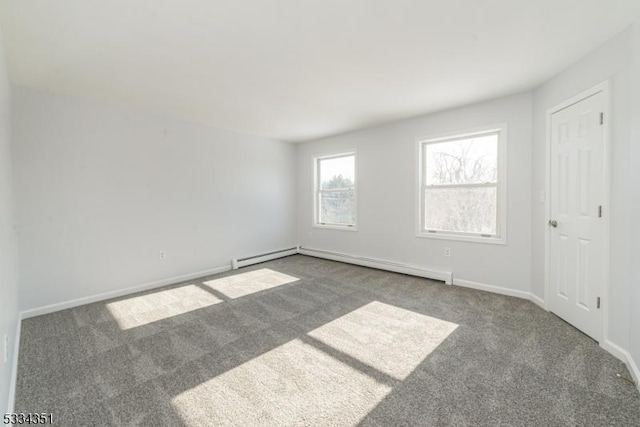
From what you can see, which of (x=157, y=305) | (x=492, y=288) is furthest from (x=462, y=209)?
(x=157, y=305)

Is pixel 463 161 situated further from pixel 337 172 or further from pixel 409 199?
pixel 337 172

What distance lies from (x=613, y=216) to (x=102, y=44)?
169 inches

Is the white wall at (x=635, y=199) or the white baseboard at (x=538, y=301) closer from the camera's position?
the white wall at (x=635, y=199)

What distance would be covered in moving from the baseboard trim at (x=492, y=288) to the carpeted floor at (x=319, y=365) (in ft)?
0.48

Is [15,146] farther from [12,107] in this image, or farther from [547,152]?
[547,152]

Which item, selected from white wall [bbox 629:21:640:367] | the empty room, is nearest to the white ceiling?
the empty room

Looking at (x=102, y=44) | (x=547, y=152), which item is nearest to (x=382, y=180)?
(x=547, y=152)

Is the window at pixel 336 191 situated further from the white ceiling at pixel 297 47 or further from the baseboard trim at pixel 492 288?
the baseboard trim at pixel 492 288

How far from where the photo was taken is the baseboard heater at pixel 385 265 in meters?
3.87

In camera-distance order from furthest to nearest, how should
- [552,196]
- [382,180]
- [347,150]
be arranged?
[347,150] < [382,180] < [552,196]

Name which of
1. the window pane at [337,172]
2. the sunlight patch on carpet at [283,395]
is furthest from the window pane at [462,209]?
the sunlight patch on carpet at [283,395]

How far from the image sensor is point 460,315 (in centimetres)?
282

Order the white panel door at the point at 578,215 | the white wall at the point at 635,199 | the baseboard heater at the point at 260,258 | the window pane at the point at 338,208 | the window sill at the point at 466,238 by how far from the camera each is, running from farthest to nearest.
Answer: the window pane at the point at 338,208, the baseboard heater at the point at 260,258, the window sill at the point at 466,238, the white panel door at the point at 578,215, the white wall at the point at 635,199

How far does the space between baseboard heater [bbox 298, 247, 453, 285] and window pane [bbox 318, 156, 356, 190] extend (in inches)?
53.9
